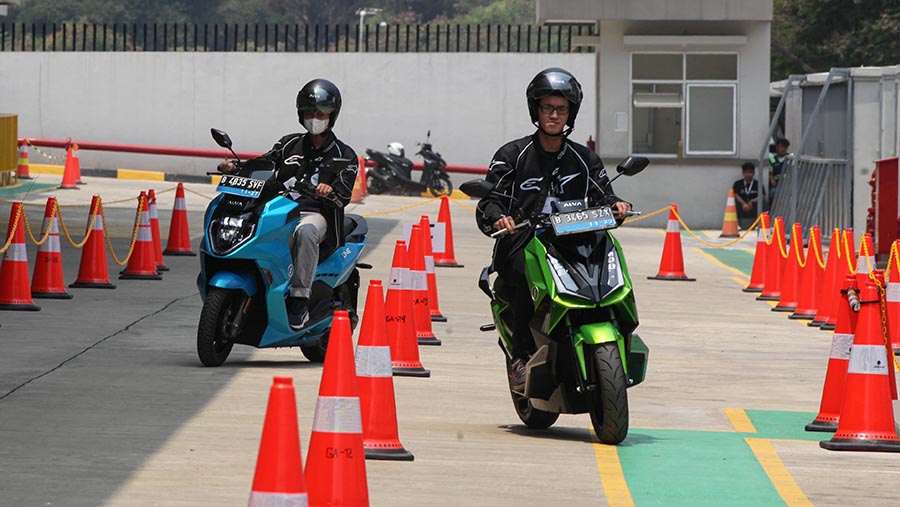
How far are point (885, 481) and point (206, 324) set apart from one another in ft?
15.2

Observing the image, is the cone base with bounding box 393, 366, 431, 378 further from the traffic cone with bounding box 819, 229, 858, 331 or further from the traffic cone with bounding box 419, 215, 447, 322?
the traffic cone with bounding box 819, 229, 858, 331

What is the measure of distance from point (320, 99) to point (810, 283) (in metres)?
6.98

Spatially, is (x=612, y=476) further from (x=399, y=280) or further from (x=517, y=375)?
(x=399, y=280)

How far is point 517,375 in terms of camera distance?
358 inches

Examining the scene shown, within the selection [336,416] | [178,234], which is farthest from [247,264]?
[178,234]

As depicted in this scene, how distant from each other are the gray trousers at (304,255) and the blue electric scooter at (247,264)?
0.05 metres

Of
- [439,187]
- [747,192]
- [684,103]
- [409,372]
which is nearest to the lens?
[409,372]

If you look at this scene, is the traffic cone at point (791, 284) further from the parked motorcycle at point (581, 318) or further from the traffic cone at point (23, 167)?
the traffic cone at point (23, 167)

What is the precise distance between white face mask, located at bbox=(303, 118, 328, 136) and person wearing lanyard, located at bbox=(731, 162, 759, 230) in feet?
63.3

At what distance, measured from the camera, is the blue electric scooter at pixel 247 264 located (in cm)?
1091

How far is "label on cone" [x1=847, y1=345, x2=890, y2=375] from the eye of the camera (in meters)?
8.86

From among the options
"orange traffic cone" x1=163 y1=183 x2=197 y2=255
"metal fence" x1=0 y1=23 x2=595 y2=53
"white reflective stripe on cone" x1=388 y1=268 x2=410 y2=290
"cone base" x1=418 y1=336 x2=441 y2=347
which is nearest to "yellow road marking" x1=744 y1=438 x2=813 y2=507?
"white reflective stripe on cone" x1=388 y1=268 x2=410 y2=290

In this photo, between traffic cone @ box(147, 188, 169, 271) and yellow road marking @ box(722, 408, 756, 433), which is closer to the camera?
yellow road marking @ box(722, 408, 756, 433)

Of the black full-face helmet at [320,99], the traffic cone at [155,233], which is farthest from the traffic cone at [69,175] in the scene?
the black full-face helmet at [320,99]
